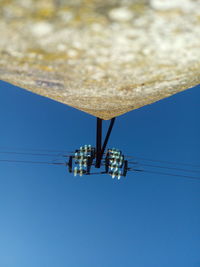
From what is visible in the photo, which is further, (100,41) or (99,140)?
(99,140)

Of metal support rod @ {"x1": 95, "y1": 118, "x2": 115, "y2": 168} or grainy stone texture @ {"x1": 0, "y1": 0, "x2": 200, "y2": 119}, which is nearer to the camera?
grainy stone texture @ {"x1": 0, "y1": 0, "x2": 200, "y2": 119}

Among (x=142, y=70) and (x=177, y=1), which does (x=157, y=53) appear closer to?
(x=142, y=70)

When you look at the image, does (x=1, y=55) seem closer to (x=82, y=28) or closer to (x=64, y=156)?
(x=82, y=28)

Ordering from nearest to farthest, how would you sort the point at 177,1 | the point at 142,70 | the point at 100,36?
the point at 177,1
the point at 100,36
the point at 142,70

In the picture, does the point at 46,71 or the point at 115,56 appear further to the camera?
the point at 46,71

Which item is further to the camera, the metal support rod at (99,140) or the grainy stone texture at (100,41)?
the metal support rod at (99,140)

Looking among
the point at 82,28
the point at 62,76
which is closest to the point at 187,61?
the point at 82,28

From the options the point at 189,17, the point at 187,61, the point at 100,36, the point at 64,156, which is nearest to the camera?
the point at 189,17

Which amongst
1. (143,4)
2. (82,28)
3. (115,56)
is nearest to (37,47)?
(82,28)
